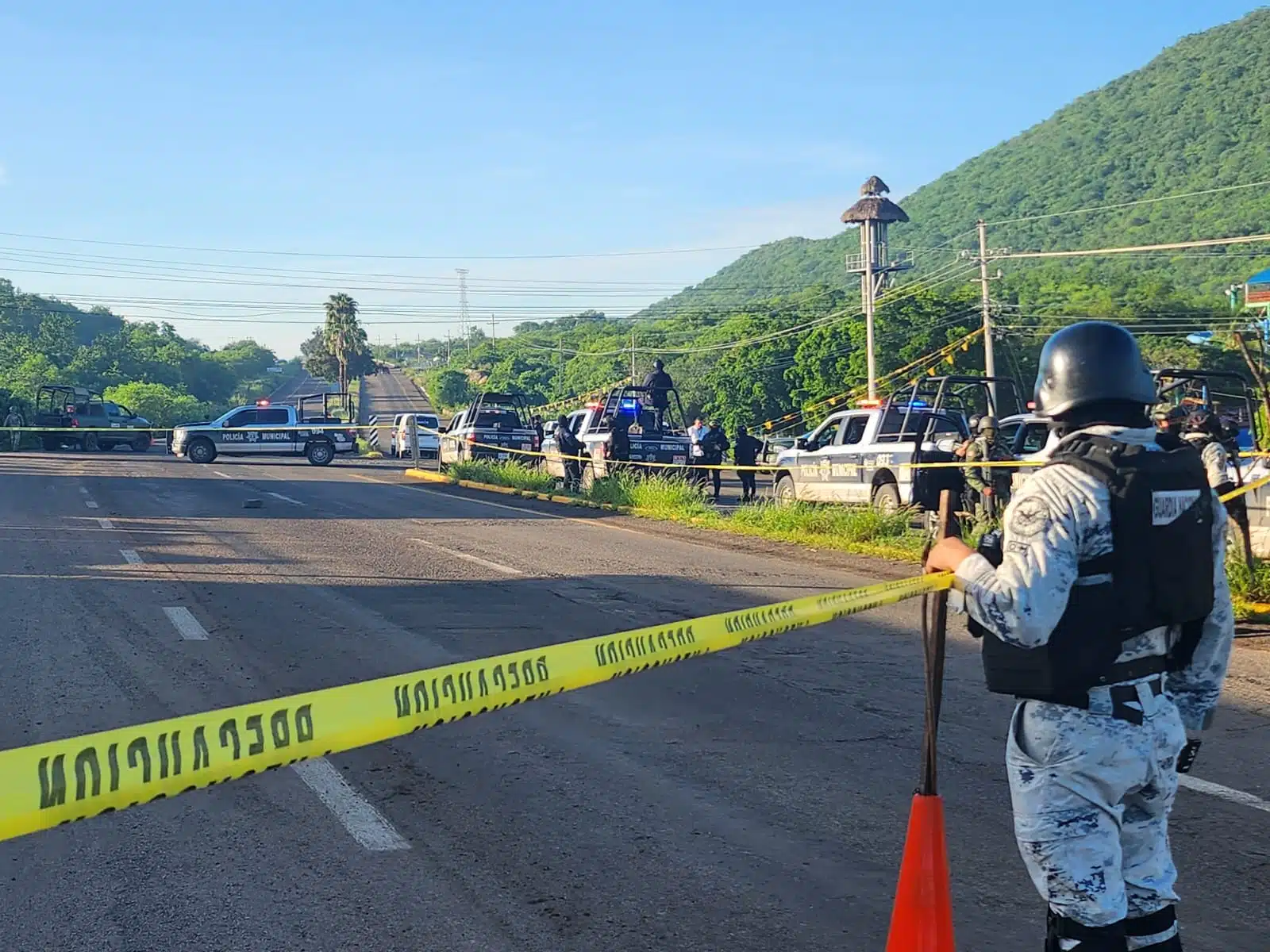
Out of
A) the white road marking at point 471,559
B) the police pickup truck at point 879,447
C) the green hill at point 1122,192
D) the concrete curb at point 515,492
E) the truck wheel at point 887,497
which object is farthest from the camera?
the green hill at point 1122,192

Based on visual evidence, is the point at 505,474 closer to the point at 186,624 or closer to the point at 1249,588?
the point at 186,624

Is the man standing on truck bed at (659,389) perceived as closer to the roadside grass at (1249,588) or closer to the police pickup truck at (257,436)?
the police pickup truck at (257,436)

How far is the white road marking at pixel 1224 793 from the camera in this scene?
590 cm

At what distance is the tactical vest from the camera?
3.09m

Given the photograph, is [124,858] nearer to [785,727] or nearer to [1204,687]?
[785,727]

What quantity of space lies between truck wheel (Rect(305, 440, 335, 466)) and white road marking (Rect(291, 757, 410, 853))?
35.9 metres

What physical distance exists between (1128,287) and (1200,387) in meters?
63.6

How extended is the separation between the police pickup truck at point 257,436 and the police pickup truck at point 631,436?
45.6 feet

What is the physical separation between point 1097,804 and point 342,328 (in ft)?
434

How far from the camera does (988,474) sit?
1493 centimetres

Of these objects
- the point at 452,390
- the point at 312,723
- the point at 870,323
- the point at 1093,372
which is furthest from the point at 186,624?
the point at 452,390

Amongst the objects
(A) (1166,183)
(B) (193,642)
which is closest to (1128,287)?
(A) (1166,183)

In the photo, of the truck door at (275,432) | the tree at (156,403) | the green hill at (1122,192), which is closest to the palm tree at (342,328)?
the tree at (156,403)

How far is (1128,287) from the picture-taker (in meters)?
74.8
